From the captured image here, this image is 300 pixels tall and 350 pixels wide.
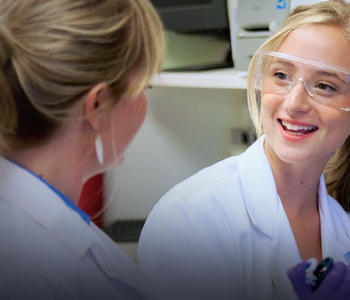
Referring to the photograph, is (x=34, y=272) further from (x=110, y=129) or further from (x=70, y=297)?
(x=110, y=129)

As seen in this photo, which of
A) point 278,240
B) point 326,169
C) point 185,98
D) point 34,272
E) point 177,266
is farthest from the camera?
point 185,98

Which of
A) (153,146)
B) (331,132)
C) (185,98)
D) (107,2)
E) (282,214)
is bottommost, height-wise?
(153,146)

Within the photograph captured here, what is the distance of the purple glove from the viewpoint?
83 cm

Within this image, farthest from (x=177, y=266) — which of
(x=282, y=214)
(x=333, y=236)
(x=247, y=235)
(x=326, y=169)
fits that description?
(x=326, y=169)

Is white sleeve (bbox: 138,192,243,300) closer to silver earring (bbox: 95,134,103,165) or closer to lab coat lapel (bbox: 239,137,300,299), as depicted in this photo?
lab coat lapel (bbox: 239,137,300,299)

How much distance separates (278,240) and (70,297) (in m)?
0.48

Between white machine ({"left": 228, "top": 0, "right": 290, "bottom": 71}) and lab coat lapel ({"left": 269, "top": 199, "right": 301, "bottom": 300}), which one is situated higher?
white machine ({"left": 228, "top": 0, "right": 290, "bottom": 71})

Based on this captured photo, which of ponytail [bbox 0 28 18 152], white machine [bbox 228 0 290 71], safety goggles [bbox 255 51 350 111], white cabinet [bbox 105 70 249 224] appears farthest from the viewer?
white cabinet [bbox 105 70 249 224]

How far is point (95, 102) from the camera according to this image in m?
0.64

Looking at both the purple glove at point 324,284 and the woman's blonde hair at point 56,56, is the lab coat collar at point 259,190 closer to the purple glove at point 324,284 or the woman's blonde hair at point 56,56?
the purple glove at point 324,284

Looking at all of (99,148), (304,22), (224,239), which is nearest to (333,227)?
(224,239)

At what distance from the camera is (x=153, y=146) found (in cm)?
217

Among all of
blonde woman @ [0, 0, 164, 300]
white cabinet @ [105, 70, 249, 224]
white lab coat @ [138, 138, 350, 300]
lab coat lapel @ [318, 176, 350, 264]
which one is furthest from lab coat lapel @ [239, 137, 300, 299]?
white cabinet @ [105, 70, 249, 224]

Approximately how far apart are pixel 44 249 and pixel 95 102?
0.21 metres
